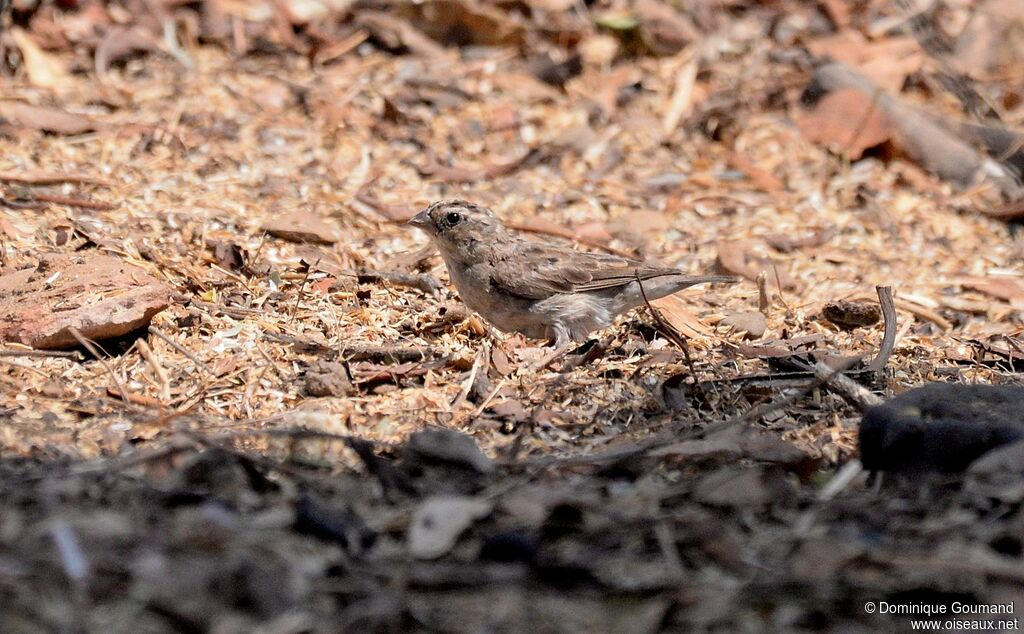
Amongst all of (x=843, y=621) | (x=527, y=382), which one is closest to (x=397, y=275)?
(x=527, y=382)

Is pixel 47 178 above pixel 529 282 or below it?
Answer: above

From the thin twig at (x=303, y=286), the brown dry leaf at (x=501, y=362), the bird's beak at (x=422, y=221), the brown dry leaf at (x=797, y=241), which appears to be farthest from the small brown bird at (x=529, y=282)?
the brown dry leaf at (x=797, y=241)

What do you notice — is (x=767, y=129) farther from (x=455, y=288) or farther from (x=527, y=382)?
(x=527, y=382)

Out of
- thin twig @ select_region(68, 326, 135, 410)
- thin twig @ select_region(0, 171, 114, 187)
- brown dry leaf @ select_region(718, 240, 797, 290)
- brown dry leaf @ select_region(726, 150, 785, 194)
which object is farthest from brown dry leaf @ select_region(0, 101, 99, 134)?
brown dry leaf @ select_region(726, 150, 785, 194)

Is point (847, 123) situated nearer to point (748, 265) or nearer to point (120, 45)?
point (748, 265)
